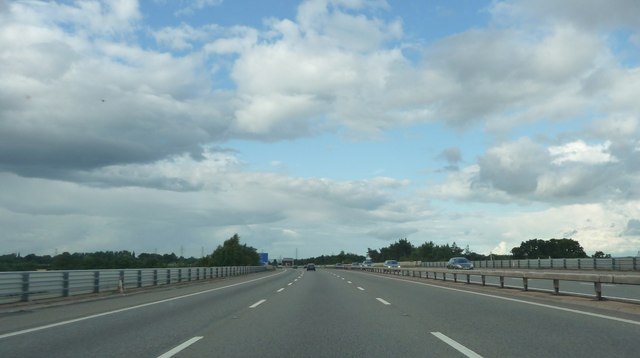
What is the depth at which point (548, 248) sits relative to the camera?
13638 cm

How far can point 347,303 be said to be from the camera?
20.0 metres

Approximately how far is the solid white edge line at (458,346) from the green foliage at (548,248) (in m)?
119

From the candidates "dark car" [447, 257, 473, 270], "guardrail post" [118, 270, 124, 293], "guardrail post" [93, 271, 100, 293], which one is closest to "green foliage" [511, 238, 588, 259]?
"dark car" [447, 257, 473, 270]

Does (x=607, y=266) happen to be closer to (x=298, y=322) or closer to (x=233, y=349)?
(x=298, y=322)

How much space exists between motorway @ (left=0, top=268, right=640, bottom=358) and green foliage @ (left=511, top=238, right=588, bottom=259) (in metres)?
114

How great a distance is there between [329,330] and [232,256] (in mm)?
141803

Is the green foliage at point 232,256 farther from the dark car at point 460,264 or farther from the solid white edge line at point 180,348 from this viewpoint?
the solid white edge line at point 180,348

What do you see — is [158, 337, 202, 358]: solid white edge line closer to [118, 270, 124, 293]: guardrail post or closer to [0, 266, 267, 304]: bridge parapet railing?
[0, 266, 267, 304]: bridge parapet railing

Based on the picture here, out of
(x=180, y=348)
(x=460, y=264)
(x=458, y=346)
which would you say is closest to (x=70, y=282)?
(x=180, y=348)

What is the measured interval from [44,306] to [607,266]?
41880mm

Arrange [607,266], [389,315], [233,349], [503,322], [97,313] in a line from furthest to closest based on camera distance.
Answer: [607,266] < [97,313] < [389,315] < [503,322] < [233,349]

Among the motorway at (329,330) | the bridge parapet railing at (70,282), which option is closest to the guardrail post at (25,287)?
the bridge parapet railing at (70,282)

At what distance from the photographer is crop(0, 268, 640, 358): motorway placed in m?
9.68

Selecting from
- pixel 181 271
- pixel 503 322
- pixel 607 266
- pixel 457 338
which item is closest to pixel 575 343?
pixel 457 338
